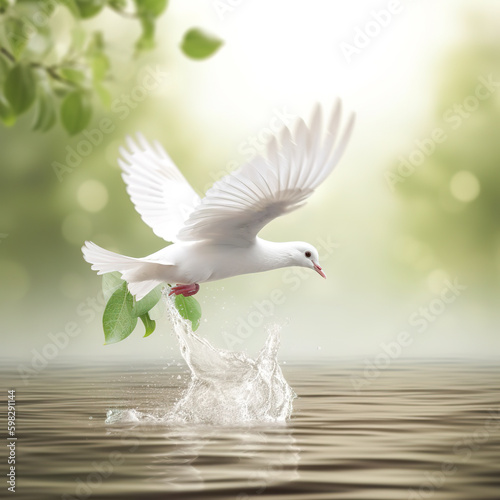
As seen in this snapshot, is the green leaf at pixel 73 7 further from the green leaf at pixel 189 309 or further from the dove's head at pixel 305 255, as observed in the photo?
the green leaf at pixel 189 309

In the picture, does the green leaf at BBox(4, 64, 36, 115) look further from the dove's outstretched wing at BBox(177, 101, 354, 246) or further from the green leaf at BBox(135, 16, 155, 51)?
the dove's outstretched wing at BBox(177, 101, 354, 246)

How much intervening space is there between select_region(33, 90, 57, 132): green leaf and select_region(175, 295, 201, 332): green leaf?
2658 mm

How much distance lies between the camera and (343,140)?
7.29ft

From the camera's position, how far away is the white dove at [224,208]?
2.30 metres

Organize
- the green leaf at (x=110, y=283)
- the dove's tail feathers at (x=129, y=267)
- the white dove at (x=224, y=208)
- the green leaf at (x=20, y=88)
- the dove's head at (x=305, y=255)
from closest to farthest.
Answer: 1. the green leaf at (x=20, y=88)
2. the white dove at (x=224, y=208)
3. the dove's tail feathers at (x=129, y=267)
4. the dove's head at (x=305, y=255)
5. the green leaf at (x=110, y=283)

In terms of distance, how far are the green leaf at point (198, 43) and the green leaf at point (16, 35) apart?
0.61 ft

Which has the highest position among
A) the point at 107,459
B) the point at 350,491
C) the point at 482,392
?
the point at 482,392

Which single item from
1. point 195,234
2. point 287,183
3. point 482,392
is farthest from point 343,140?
point 482,392

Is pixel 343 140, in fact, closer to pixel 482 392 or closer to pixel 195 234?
pixel 195 234

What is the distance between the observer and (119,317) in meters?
3.35

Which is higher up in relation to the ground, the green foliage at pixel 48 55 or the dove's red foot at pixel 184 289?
the dove's red foot at pixel 184 289

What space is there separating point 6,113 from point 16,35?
11cm

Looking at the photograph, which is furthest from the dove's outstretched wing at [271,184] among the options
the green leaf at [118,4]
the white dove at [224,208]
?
the green leaf at [118,4]

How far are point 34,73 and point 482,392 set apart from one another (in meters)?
4.47
